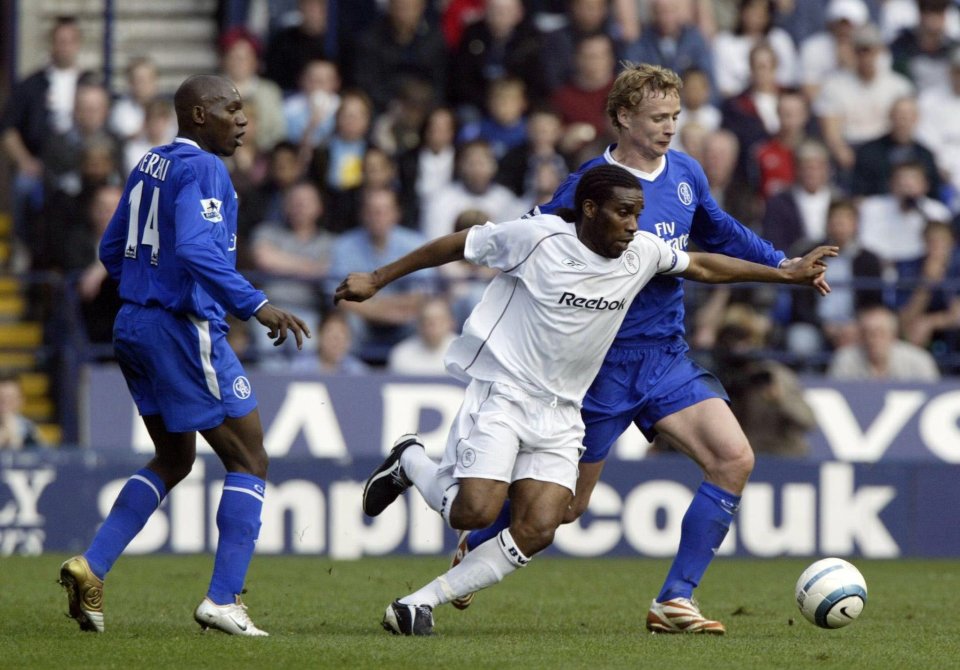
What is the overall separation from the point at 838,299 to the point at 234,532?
7.83 metres

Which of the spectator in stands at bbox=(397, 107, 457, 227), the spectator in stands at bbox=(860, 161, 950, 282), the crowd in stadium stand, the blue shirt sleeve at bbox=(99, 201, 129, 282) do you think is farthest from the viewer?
the spectator in stands at bbox=(860, 161, 950, 282)

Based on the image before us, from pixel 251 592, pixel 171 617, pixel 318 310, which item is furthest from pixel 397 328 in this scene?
pixel 171 617

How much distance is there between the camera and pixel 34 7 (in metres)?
16.6

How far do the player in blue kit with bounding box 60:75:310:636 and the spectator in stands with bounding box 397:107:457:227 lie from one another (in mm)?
7132

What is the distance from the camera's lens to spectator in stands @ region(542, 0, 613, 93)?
602 inches

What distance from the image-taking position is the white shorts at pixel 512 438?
280 inches

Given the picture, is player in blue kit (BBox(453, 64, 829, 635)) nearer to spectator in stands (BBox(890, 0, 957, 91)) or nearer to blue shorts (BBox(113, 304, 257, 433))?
Result: blue shorts (BBox(113, 304, 257, 433))

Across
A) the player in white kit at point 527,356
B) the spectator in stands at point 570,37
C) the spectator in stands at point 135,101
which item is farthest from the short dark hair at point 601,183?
the spectator in stands at point 570,37

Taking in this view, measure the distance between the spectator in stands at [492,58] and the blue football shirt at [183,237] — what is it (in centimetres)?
833

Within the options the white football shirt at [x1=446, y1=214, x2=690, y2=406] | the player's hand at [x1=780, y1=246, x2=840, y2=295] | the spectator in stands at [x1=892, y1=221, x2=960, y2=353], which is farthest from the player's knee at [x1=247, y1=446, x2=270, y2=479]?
the spectator in stands at [x1=892, y1=221, x2=960, y2=353]

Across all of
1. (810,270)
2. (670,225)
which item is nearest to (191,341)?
(670,225)

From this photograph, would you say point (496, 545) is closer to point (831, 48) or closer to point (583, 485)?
point (583, 485)

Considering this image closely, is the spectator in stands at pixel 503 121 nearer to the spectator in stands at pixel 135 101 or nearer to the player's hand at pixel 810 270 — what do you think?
the spectator in stands at pixel 135 101

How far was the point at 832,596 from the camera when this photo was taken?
753cm
